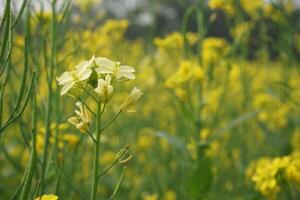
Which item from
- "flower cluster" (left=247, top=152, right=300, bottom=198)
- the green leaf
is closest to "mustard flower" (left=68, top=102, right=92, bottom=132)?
"flower cluster" (left=247, top=152, right=300, bottom=198)

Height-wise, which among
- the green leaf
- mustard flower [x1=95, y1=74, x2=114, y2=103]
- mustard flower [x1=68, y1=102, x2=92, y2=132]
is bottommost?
the green leaf

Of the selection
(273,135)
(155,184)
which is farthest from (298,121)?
(155,184)

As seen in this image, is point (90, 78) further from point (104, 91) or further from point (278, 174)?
point (278, 174)

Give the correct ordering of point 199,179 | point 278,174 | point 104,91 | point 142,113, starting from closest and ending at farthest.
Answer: point 104,91 < point 278,174 < point 199,179 < point 142,113

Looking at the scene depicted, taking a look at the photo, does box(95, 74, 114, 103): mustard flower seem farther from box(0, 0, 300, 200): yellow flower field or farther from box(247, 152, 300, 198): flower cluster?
box(247, 152, 300, 198): flower cluster

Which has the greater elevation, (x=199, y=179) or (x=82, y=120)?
(x=82, y=120)

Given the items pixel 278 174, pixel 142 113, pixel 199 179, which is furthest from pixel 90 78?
pixel 142 113

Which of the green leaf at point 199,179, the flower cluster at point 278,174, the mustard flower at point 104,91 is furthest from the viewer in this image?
the green leaf at point 199,179

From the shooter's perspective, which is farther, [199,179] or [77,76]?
[199,179]

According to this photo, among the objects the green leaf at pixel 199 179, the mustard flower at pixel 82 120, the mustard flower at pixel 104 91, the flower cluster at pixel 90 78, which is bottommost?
the green leaf at pixel 199 179

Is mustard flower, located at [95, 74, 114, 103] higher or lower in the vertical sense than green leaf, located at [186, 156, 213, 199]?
higher

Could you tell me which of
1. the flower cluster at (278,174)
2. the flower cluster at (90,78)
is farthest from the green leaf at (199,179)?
the flower cluster at (90,78)

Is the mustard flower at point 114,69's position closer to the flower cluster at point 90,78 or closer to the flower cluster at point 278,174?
the flower cluster at point 90,78

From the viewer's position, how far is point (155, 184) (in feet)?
7.11
